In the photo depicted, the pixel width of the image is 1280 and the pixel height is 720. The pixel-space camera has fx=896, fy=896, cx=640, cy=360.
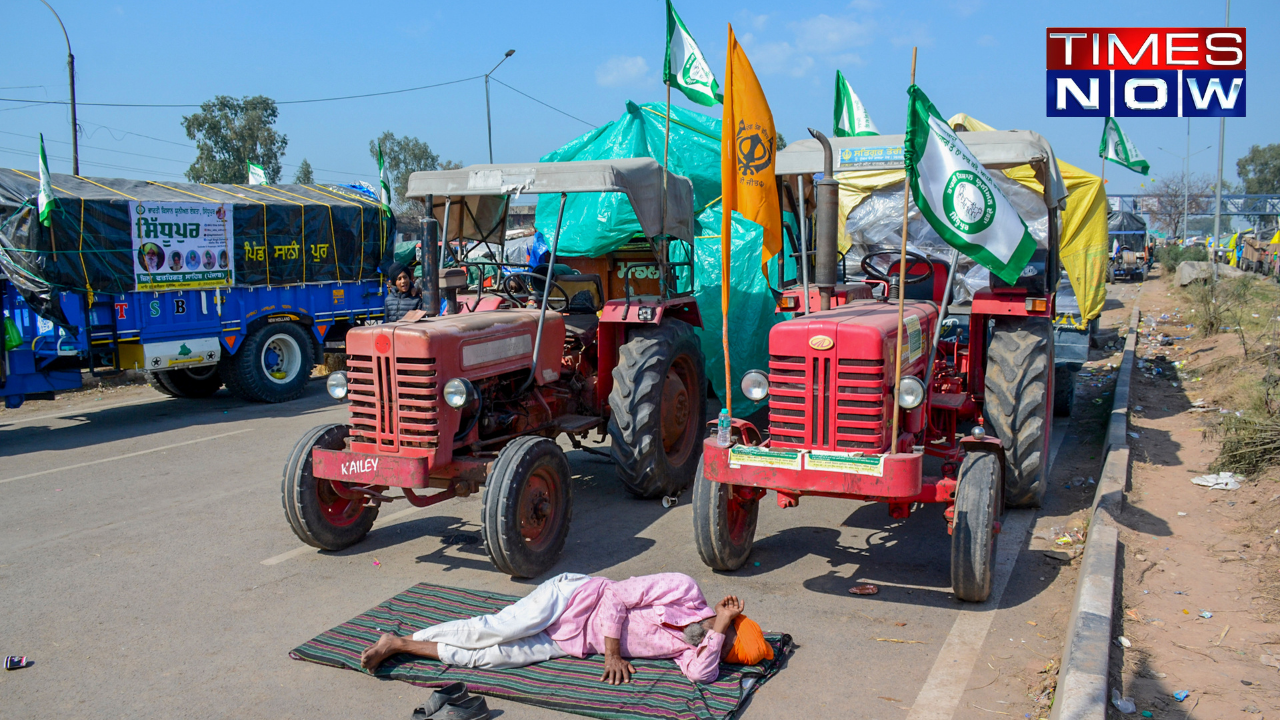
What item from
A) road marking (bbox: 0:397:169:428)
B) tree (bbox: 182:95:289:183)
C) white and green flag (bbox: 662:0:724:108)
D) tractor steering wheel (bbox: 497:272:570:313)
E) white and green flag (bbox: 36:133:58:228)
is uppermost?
tree (bbox: 182:95:289:183)

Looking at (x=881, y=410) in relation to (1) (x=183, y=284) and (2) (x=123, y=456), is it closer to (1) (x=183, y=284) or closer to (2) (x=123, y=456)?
(2) (x=123, y=456)

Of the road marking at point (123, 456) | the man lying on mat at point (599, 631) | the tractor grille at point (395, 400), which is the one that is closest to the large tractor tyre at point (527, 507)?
the tractor grille at point (395, 400)

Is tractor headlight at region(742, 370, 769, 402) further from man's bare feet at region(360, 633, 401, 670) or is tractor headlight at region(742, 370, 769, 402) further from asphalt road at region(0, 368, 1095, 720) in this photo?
man's bare feet at region(360, 633, 401, 670)

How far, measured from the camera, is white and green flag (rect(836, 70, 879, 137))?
12859 millimetres

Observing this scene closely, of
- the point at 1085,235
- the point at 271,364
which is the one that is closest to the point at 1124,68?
the point at 1085,235

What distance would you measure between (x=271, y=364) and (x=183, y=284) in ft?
5.44

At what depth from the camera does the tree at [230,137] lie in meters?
38.1

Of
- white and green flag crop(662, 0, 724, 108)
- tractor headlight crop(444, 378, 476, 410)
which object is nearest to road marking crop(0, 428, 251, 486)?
tractor headlight crop(444, 378, 476, 410)

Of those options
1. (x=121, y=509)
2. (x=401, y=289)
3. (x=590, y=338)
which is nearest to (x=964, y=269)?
(x=590, y=338)

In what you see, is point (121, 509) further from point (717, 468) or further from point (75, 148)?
point (75, 148)

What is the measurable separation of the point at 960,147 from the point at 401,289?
19.4 feet

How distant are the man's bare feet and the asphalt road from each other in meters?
0.08

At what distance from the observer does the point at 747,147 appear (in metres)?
5.75

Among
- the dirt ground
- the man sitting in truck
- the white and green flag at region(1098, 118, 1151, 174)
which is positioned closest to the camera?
the dirt ground
